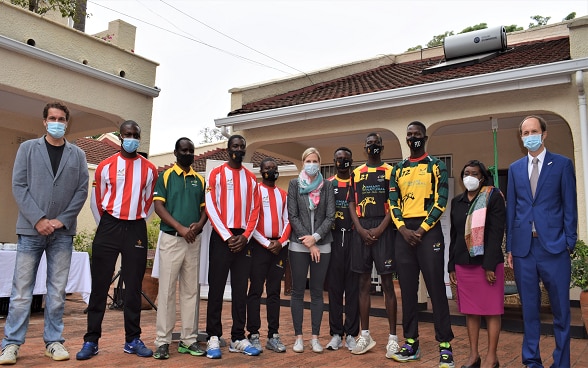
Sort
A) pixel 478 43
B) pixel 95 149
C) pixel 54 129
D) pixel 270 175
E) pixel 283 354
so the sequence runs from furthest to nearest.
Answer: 1. pixel 95 149
2. pixel 478 43
3. pixel 270 175
4. pixel 283 354
5. pixel 54 129

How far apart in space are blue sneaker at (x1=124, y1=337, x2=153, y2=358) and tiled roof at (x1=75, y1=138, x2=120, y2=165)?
1310 cm

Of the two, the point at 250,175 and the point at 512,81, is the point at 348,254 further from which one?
the point at 512,81

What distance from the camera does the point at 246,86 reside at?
10.2 m

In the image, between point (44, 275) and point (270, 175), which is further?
point (44, 275)

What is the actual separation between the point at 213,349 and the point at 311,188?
182cm

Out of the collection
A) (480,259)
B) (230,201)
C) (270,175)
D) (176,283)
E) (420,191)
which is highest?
(270,175)

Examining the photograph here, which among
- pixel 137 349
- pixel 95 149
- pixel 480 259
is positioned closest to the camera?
pixel 480 259

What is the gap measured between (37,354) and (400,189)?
3.69 metres

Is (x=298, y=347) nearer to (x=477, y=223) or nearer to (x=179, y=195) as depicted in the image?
(x=179, y=195)

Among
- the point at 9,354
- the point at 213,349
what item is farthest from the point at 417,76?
the point at 9,354

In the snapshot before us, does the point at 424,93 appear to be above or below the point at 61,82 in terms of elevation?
below

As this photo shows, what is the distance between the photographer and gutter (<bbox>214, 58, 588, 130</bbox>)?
20.7 feet

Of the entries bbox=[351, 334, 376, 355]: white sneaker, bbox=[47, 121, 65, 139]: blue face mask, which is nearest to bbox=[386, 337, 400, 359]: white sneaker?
bbox=[351, 334, 376, 355]: white sneaker

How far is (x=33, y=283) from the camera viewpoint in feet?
14.1
